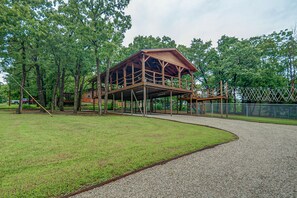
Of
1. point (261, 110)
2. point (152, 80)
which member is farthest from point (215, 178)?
point (261, 110)

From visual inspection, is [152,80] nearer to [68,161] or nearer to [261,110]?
[68,161]

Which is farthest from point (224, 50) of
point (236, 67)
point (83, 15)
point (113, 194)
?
point (113, 194)

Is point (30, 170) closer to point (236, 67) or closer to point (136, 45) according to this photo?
point (236, 67)

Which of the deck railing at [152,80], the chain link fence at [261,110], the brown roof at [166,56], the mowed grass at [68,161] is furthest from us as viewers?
the chain link fence at [261,110]

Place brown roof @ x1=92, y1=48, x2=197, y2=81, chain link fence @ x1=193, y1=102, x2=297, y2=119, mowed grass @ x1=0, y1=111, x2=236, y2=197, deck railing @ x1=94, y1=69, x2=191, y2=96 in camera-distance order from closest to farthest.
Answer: mowed grass @ x1=0, y1=111, x2=236, y2=197
brown roof @ x1=92, y1=48, x2=197, y2=81
deck railing @ x1=94, y1=69, x2=191, y2=96
chain link fence @ x1=193, y1=102, x2=297, y2=119

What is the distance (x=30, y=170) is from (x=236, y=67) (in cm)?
2273

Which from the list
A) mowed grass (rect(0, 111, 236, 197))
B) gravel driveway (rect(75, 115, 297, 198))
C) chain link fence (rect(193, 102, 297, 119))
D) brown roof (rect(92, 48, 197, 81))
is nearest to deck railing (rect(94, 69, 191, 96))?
brown roof (rect(92, 48, 197, 81))

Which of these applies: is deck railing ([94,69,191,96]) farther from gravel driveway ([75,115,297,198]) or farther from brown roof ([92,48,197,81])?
gravel driveway ([75,115,297,198])

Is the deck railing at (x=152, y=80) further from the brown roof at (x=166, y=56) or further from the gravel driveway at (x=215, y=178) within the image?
the gravel driveway at (x=215, y=178)

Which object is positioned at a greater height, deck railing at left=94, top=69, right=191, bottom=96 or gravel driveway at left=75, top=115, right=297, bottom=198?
deck railing at left=94, top=69, right=191, bottom=96

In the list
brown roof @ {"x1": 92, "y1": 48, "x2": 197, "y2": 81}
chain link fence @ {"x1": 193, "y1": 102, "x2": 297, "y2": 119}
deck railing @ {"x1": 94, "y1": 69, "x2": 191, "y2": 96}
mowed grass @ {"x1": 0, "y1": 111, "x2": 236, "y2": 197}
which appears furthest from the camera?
chain link fence @ {"x1": 193, "y1": 102, "x2": 297, "y2": 119}

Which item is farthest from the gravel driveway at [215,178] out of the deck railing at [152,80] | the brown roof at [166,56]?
the brown roof at [166,56]

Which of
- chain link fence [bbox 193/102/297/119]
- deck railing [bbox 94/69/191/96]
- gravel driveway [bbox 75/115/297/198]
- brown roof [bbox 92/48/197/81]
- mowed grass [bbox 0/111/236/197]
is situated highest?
brown roof [bbox 92/48/197/81]

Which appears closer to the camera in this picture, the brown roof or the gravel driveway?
the gravel driveway
